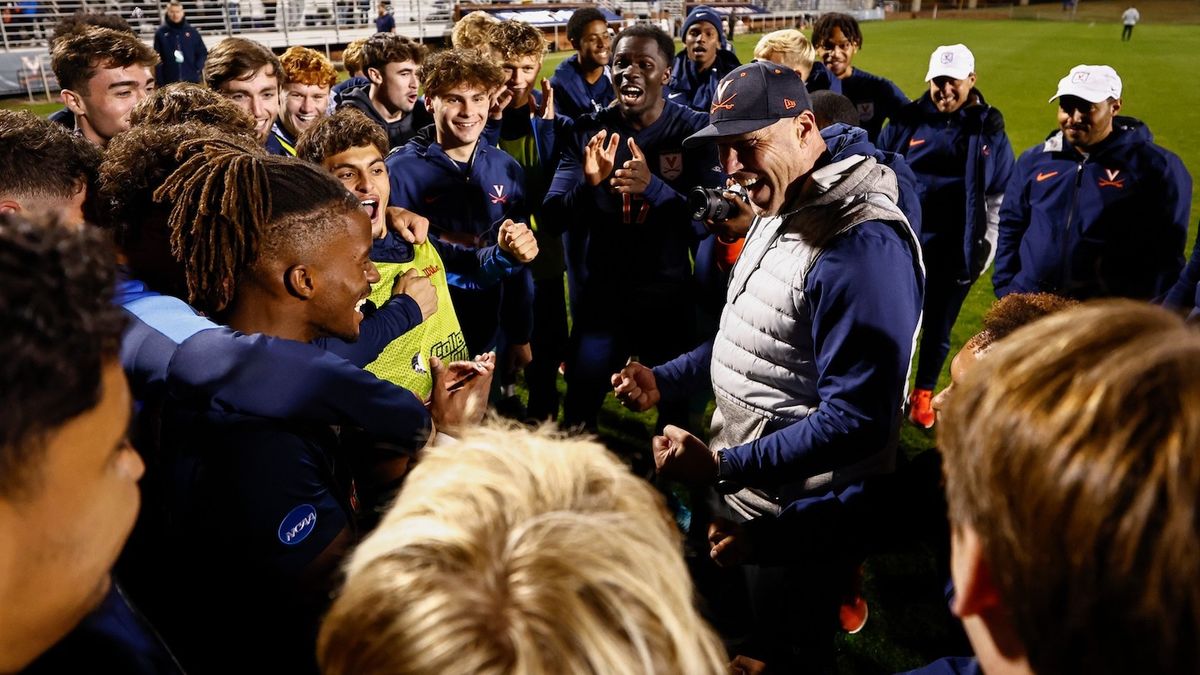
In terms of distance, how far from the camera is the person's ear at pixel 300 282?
6.06 ft

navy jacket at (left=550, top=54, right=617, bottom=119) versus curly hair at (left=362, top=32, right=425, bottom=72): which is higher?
curly hair at (left=362, top=32, right=425, bottom=72)

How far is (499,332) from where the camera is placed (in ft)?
13.4

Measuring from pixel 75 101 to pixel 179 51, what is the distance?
14.8 metres

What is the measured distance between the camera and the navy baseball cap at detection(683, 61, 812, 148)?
2369mm

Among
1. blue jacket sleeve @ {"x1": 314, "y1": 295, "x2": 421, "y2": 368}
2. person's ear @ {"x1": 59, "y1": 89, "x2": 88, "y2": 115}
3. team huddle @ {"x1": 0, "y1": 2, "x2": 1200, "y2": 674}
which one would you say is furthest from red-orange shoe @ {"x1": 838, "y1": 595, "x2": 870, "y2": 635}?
person's ear @ {"x1": 59, "y1": 89, "x2": 88, "y2": 115}

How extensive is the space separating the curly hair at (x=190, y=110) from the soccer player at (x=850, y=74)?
198 inches

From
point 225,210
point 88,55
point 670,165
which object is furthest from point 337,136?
point 670,165

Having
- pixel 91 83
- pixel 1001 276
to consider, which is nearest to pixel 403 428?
pixel 91 83

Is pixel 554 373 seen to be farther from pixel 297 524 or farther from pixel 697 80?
pixel 697 80

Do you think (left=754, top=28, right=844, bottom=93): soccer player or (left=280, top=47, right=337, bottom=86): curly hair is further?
(left=754, top=28, right=844, bottom=93): soccer player

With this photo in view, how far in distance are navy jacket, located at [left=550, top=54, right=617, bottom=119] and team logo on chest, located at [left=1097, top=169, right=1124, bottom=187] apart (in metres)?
3.56

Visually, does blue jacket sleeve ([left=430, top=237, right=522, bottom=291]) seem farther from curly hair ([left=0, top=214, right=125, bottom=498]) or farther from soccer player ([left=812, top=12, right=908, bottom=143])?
soccer player ([left=812, top=12, right=908, bottom=143])

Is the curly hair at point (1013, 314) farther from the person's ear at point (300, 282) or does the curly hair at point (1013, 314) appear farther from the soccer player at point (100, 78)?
the soccer player at point (100, 78)

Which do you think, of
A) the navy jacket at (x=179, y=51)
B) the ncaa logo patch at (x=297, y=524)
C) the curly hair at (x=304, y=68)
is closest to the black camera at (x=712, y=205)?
the ncaa logo patch at (x=297, y=524)
